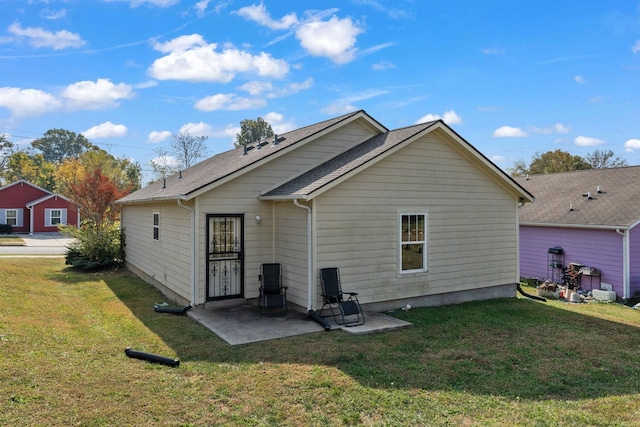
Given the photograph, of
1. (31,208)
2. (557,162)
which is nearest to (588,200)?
(557,162)

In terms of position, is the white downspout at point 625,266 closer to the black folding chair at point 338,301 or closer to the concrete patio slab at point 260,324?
the concrete patio slab at point 260,324

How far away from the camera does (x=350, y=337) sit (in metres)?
7.35

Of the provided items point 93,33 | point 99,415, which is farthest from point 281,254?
point 93,33

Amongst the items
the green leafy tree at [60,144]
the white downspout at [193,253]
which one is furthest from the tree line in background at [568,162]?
the green leafy tree at [60,144]

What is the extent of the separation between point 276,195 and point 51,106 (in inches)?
1186

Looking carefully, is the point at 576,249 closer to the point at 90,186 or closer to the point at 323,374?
the point at 323,374

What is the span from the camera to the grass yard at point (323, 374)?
4.49 metres

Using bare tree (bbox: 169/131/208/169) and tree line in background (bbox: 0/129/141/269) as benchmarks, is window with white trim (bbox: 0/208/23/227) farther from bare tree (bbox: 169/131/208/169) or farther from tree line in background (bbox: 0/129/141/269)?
bare tree (bbox: 169/131/208/169)

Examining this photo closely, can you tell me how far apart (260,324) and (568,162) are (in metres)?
44.9

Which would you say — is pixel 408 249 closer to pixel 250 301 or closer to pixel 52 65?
pixel 250 301

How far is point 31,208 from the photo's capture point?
3488cm

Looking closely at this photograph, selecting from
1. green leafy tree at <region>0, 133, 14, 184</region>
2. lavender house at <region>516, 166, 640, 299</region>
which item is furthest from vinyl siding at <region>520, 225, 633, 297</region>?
green leafy tree at <region>0, 133, 14, 184</region>

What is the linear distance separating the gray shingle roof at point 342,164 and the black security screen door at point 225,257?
110cm

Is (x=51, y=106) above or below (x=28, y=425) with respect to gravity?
above
